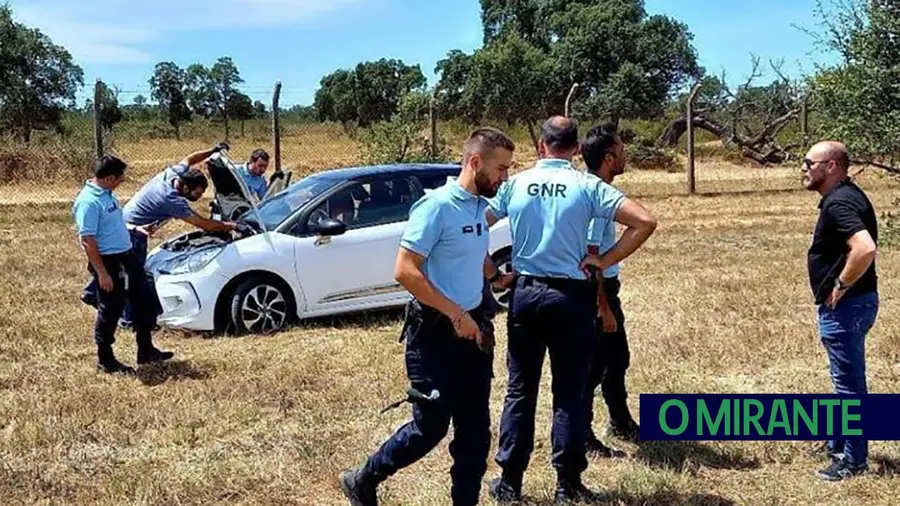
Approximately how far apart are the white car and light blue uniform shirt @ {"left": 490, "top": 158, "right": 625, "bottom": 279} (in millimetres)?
3820

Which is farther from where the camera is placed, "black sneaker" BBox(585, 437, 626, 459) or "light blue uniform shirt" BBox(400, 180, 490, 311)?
"black sneaker" BBox(585, 437, 626, 459)

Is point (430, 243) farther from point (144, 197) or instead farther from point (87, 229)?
point (144, 197)

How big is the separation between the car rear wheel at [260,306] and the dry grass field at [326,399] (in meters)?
0.22

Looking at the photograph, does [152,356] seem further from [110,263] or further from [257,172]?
[257,172]

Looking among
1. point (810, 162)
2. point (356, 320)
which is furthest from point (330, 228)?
point (810, 162)

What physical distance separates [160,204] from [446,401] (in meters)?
5.07

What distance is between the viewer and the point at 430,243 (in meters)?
4.02

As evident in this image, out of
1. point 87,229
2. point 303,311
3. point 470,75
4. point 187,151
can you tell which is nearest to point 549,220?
point 87,229

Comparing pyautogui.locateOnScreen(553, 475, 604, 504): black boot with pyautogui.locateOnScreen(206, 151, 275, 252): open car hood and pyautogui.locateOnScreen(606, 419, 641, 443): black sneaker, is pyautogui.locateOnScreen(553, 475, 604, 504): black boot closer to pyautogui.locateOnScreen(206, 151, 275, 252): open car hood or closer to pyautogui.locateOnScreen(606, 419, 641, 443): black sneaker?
pyautogui.locateOnScreen(606, 419, 641, 443): black sneaker

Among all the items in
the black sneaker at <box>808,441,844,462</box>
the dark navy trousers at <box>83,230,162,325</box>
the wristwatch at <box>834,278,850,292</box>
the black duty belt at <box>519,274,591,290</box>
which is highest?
the black duty belt at <box>519,274,591,290</box>

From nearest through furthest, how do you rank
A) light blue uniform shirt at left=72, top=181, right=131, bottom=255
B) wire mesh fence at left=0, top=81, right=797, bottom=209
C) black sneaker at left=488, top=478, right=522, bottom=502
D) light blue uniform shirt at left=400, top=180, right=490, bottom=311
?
light blue uniform shirt at left=400, top=180, right=490, bottom=311 → black sneaker at left=488, top=478, right=522, bottom=502 → light blue uniform shirt at left=72, top=181, right=131, bottom=255 → wire mesh fence at left=0, top=81, right=797, bottom=209

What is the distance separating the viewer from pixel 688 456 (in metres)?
5.32

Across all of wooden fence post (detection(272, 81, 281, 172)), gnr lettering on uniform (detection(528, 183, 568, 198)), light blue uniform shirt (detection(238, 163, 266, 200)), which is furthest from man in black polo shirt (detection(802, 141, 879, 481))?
wooden fence post (detection(272, 81, 281, 172))

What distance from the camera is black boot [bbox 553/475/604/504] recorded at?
183 inches
